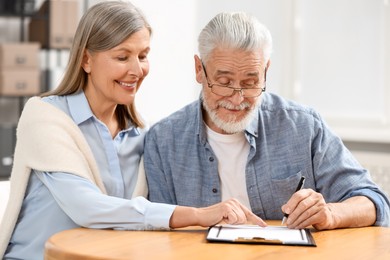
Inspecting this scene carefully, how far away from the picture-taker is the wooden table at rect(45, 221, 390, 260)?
→ 171 centimetres

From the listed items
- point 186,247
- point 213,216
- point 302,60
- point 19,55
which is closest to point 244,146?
point 213,216

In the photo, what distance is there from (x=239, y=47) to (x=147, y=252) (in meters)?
0.79

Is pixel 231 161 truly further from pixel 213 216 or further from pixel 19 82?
pixel 19 82

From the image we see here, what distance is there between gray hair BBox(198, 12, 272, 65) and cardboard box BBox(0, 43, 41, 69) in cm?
329

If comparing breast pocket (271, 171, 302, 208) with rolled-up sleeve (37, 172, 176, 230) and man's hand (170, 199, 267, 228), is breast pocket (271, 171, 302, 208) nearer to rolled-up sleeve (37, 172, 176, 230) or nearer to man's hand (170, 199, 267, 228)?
man's hand (170, 199, 267, 228)

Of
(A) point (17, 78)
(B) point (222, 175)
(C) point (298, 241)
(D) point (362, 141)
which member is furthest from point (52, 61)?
(C) point (298, 241)

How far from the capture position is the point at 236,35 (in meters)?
2.28

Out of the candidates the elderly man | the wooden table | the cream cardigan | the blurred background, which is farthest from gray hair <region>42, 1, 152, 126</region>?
the blurred background

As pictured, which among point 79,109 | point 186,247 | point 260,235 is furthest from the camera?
point 79,109

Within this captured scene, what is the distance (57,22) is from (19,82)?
1.69 ft

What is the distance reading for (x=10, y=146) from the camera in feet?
17.9

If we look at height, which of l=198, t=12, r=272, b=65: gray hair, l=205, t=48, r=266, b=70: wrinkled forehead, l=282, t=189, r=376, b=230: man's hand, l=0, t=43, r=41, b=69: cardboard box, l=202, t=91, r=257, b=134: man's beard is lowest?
l=282, t=189, r=376, b=230: man's hand

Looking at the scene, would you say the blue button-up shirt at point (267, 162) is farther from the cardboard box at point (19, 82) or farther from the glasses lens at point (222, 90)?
the cardboard box at point (19, 82)

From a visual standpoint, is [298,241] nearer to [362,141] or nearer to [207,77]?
[207,77]
